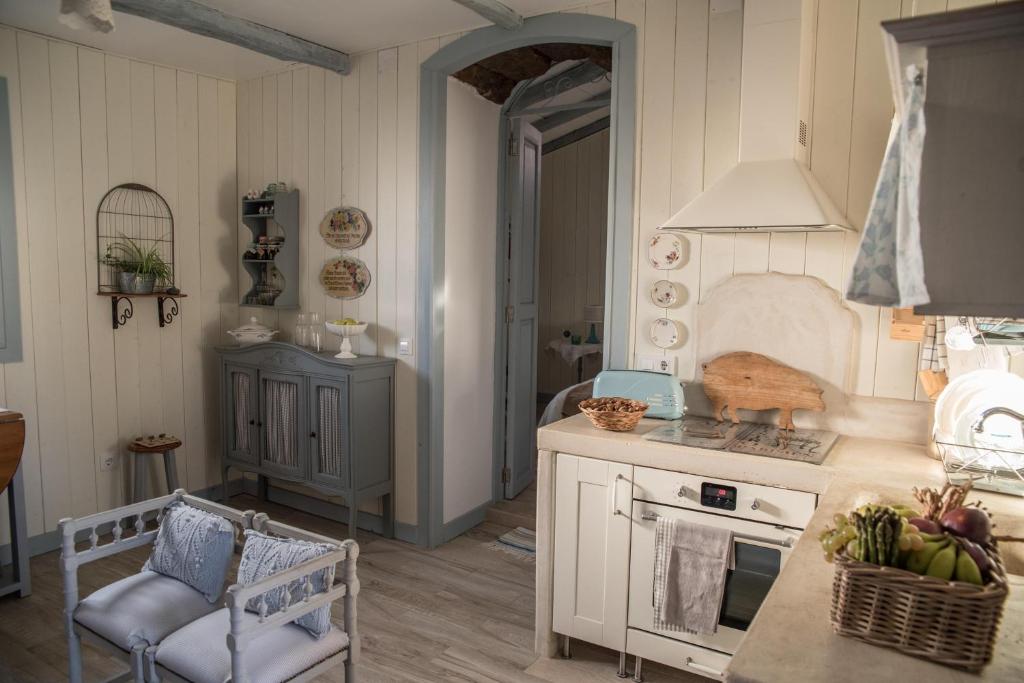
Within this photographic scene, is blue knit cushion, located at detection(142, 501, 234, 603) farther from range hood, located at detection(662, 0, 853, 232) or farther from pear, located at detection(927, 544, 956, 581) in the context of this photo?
pear, located at detection(927, 544, 956, 581)

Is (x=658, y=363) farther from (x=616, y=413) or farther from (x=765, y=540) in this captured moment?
(x=765, y=540)

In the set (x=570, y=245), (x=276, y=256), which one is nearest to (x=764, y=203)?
(x=276, y=256)

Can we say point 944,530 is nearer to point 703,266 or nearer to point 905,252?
point 905,252

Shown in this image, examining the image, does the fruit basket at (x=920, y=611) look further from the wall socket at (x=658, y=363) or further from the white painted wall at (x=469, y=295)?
the white painted wall at (x=469, y=295)

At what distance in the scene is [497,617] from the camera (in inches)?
125

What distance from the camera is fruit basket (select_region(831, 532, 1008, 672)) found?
1.10 m

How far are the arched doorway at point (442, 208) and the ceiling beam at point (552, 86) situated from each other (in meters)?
0.70

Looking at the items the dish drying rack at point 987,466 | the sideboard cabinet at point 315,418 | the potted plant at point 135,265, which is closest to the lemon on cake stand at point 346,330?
the sideboard cabinet at point 315,418

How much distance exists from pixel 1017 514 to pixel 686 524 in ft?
3.17

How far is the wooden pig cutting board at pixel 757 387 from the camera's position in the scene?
9.06 feet

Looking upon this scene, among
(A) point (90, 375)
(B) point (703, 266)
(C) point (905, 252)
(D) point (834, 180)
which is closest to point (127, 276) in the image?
(A) point (90, 375)

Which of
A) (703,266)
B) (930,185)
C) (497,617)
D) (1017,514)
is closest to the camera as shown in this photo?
(930,185)

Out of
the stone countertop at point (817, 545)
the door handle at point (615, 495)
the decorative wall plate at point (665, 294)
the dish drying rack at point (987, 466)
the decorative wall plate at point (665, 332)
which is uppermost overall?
the decorative wall plate at point (665, 294)

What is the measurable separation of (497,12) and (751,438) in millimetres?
2158
